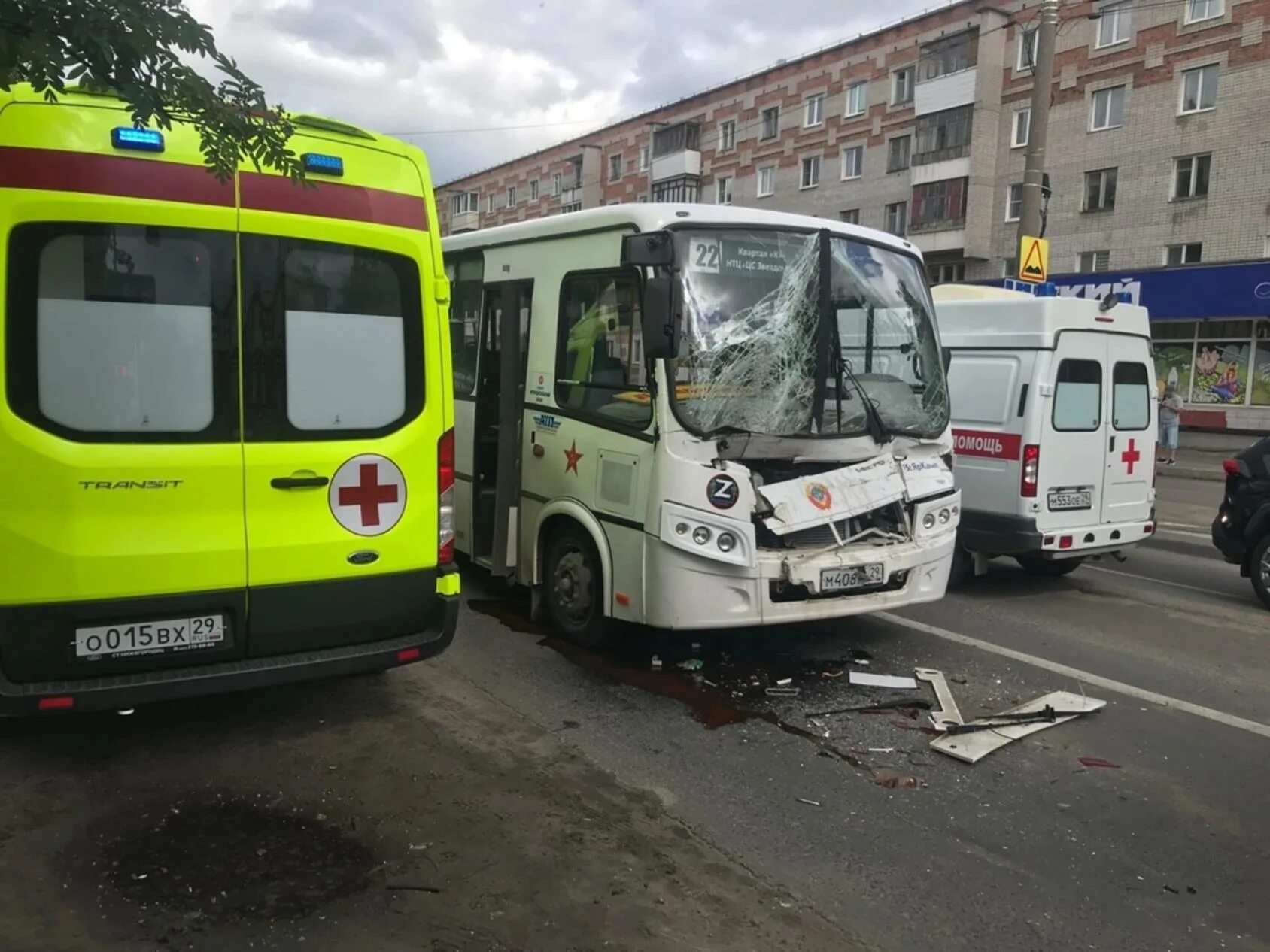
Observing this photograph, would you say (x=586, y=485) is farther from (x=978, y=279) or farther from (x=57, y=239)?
(x=978, y=279)

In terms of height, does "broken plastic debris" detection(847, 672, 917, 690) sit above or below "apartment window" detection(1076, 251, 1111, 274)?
below

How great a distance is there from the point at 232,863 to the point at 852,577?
3628 mm

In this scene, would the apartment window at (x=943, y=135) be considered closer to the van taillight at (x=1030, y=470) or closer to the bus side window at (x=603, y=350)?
A: the van taillight at (x=1030, y=470)

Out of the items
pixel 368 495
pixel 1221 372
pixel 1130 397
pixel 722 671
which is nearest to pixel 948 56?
pixel 1221 372

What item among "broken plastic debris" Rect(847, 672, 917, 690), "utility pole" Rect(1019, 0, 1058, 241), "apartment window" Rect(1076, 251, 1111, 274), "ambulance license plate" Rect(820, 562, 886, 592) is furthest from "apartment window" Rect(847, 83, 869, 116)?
"broken plastic debris" Rect(847, 672, 917, 690)

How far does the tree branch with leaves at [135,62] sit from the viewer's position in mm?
2799

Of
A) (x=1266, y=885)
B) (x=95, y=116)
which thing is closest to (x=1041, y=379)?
(x=1266, y=885)

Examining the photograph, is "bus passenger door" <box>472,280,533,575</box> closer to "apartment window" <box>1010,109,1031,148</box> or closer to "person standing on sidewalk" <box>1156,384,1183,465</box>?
"person standing on sidewalk" <box>1156,384,1183,465</box>

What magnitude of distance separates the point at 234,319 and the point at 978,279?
114 ft

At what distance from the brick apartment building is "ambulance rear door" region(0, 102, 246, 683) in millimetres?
28535

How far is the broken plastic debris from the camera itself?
5875 millimetres

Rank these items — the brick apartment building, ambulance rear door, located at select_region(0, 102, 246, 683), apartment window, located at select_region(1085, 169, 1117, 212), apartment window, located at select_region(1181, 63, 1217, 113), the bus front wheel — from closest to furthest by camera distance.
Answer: ambulance rear door, located at select_region(0, 102, 246, 683) < the bus front wheel < the brick apartment building < apartment window, located at select_region(1181, 63, 1217, 113) < apartment window, located at select_region(1085, 169, 1117, 212)

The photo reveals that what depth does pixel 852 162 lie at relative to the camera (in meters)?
40.9

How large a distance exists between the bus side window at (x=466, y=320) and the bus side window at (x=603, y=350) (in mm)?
1398
